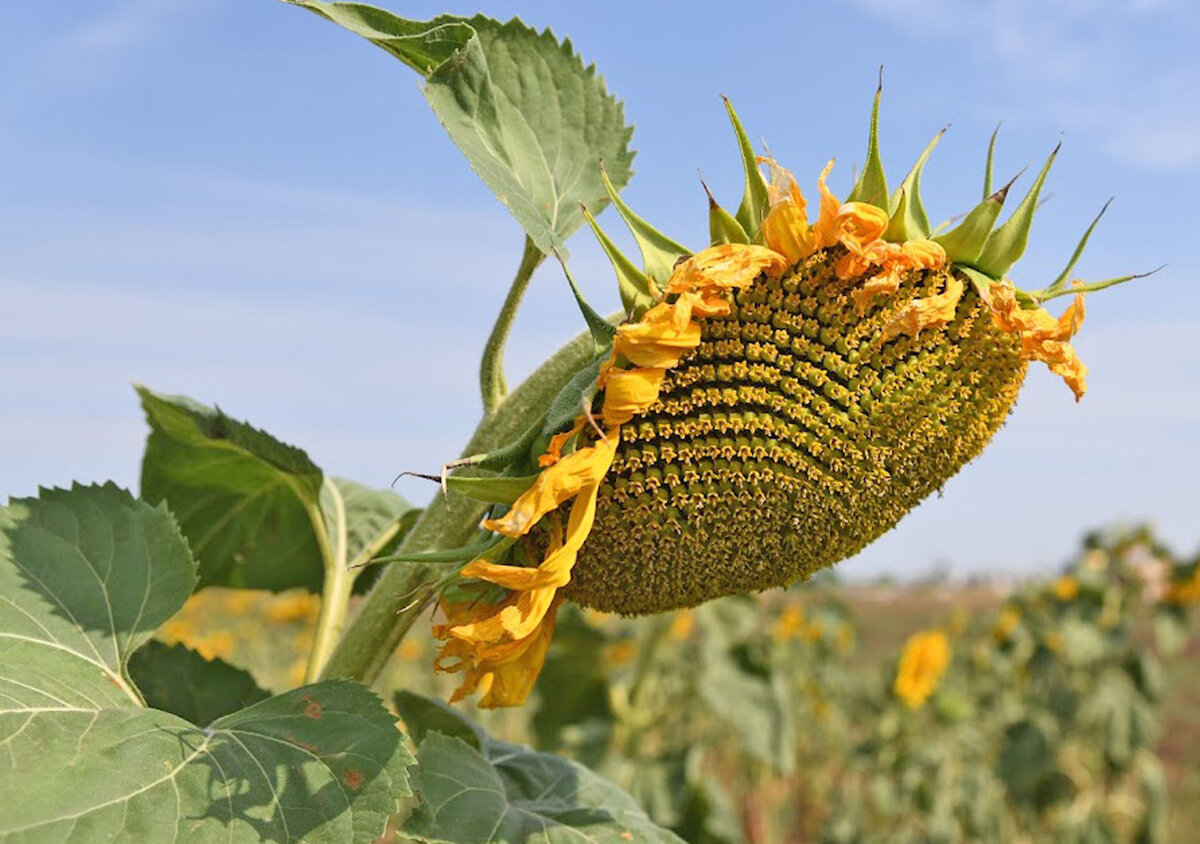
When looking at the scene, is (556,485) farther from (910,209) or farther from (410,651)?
(410,651)

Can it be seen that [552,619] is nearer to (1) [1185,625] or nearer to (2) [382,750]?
(2) [382,750]

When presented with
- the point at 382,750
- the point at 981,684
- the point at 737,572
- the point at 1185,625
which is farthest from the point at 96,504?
the point at 981,684

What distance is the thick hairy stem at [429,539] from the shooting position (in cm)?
147

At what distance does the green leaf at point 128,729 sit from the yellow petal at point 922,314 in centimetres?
73

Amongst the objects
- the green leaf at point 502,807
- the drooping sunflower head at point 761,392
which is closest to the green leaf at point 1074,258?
the drooping sunflower head at point 761,392

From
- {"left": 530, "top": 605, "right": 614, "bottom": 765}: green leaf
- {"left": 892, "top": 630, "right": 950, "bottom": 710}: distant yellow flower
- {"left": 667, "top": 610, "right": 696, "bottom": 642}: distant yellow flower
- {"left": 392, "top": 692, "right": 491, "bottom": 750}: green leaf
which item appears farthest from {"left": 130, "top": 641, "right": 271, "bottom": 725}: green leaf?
{"left": 892, "top": 630, "right": 950, "bottom": 710}: distant yellow flower

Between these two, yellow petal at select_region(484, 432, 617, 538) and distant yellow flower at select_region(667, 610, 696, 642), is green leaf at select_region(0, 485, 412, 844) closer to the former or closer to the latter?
yellow petal at select_region(484, 432, 617, 538)

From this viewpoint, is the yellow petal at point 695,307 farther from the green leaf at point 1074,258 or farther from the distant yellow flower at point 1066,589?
the distant yellow flower at point 1066,589

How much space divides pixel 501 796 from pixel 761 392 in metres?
0.63

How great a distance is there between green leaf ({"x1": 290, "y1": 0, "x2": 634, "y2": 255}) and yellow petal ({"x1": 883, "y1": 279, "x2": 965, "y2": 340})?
0.40m

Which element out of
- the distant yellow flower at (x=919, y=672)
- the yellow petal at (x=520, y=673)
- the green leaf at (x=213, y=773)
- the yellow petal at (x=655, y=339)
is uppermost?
the distant yellow flower at (x=919, y=672)

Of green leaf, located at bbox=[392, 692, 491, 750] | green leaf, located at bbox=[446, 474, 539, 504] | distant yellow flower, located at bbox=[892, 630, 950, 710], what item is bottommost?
green leaf, located at bbox=[392, 692, 491, 750]

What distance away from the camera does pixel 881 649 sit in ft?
75.1

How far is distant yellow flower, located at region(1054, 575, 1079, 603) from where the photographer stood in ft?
25.5
